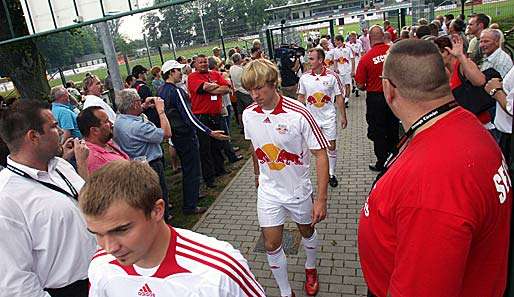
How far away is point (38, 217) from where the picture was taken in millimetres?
2328

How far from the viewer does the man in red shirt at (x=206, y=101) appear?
22.2ft

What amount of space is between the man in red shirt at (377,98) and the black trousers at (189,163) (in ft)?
9.54

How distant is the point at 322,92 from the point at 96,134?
3.61 m

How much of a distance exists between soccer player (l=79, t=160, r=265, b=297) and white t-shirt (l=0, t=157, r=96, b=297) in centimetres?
66

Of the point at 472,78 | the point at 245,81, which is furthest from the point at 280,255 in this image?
the point at 472,78

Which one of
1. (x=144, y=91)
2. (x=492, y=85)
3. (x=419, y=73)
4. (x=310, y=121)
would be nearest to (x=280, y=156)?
(x=310, y=121)

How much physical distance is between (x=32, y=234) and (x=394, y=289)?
2049 millimetres

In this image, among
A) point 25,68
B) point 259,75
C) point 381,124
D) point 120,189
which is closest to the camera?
point 120,189

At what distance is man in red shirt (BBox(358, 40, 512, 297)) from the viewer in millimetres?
1434

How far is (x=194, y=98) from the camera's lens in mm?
6906

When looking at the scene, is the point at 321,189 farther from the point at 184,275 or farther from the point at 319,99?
the point at 319,99

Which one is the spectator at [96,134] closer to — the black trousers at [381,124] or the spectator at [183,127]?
A: the spectator at [183,127]

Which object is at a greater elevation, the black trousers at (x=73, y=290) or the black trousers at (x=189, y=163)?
the black trousers at (x=73, y=290)

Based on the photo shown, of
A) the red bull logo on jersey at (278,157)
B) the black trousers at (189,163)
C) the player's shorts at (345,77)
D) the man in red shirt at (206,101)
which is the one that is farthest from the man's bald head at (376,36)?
the player's shorts at (345,77)
